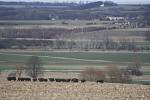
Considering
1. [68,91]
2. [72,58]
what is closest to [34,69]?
[72,58]

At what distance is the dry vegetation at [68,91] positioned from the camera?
20.7 ft

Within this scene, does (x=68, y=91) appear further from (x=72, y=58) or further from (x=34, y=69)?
(x=72, y=58)

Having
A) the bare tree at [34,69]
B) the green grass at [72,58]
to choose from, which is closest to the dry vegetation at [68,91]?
the bare tree at [34,69]

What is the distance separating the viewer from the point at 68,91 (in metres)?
6.80

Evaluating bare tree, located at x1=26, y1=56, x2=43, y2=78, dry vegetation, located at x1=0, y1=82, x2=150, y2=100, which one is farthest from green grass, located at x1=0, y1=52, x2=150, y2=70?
dry vegetation, located at x1=0, y1=82, x2=150, y2=100

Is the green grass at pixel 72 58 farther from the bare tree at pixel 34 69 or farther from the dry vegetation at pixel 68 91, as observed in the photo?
the dry vegetation at pixel 68 91

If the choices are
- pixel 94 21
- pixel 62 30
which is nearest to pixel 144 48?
pixel 62 30

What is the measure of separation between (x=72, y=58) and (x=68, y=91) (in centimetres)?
1276

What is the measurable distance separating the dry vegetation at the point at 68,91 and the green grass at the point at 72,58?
935 cm

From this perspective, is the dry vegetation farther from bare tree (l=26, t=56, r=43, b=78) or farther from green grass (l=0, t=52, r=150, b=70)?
green grass (l=0, t=52, r=150, b=70)

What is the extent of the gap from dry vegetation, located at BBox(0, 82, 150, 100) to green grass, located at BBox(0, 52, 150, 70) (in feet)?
30.7

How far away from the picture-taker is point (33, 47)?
22.2 m

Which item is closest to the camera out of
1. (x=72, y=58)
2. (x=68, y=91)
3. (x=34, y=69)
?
(x=68, y=91)

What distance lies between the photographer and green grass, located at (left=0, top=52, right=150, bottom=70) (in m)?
17.6
